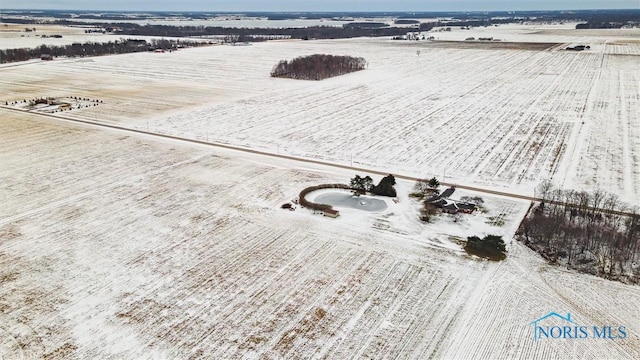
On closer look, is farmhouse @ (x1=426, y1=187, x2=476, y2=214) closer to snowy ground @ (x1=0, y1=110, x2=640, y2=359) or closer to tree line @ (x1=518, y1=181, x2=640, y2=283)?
snowy ground @ (x1=0, y1=110, x2=640, y2=359)

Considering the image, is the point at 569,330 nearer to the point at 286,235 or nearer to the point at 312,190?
the point at 286,235

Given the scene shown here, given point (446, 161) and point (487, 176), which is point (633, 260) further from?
point (446, 161)

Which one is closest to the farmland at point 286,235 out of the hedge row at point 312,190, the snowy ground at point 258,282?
the snowy ground at point 258,282

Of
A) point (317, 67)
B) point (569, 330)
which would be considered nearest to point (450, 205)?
point (569, 330)

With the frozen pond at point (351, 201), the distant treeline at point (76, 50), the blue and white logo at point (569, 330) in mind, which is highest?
the distant treeline at point (76, 50)

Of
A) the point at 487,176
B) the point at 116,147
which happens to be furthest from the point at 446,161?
the point at 116,147

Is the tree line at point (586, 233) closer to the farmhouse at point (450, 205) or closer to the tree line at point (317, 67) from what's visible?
the farmhouse at point (450, 205)
